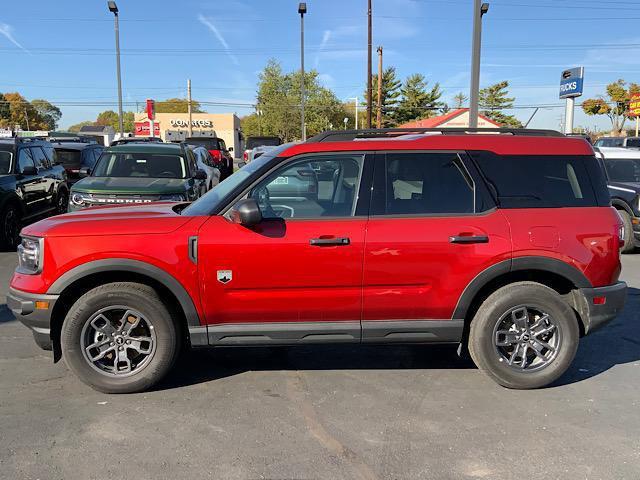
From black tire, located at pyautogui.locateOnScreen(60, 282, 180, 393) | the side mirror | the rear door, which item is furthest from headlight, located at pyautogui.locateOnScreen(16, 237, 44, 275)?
the rear door

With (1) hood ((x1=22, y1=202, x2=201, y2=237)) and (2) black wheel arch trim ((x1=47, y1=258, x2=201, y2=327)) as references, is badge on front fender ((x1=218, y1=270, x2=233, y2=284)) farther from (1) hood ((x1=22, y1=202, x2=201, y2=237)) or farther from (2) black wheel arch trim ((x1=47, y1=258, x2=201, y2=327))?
(1) hood ((x1=22, y1=202, x2=201, y2=237))

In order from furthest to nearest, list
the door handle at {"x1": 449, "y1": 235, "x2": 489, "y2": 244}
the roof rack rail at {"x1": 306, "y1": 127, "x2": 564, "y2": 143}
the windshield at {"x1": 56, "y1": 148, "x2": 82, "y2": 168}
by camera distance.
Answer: the windshield at {"x1": 56, "y1": 148, "x2": 82, "y2": 168} → the roof rack rail at {"x1": 306, "y1": 127, "x2": 564, "y2": 143} → the door handle at {"x1": 449, "y1": 235, "x2": 489, "y2": 244}

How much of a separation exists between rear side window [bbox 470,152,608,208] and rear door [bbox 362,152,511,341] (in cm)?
14

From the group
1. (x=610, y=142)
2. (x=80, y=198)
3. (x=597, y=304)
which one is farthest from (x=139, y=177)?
(x=610, y=142)

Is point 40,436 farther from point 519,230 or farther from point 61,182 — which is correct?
point 61,182

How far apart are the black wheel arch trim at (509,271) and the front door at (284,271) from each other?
2.57 feet

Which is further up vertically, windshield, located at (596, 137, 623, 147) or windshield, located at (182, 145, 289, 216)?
windshield, located at (596, 137, 623, 147)

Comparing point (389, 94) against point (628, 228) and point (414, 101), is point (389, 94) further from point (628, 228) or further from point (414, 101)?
point (628, 228)

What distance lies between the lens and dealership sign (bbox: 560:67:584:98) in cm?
2445

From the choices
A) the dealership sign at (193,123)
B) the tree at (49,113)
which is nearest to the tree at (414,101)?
the dealership sign at (193,123)

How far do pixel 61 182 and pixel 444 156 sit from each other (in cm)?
1028

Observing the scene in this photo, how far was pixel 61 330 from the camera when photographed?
3980 mm

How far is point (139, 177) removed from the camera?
9680 mm

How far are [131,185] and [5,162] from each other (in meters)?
2.71
